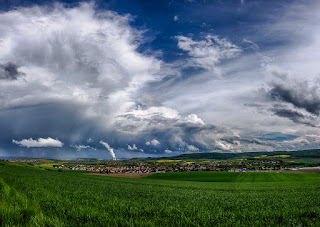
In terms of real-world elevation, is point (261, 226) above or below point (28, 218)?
below

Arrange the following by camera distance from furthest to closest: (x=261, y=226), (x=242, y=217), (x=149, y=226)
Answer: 1. (x=242, y=217)
2. (x=261, y=226)
3. (x=149, y=226)

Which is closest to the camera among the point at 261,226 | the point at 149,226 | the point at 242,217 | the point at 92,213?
the point at 149,226

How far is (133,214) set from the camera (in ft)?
29.2

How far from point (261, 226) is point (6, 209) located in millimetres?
9447

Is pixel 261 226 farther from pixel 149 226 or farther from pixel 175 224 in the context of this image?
pixel 149 226

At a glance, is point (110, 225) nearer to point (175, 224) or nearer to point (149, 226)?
point (149, 226)

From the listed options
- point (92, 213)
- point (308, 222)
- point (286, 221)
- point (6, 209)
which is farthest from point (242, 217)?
point (6, 209)

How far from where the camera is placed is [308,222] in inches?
307

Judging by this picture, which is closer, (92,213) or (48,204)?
(92,213)

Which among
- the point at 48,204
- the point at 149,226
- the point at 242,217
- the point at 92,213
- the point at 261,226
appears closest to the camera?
the point at 149,226

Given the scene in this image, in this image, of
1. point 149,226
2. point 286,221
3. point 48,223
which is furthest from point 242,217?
point 48,223

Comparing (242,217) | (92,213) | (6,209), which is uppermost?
(6,209)

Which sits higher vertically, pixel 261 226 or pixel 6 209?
pixel 6 209

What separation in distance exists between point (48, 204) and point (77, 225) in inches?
175
